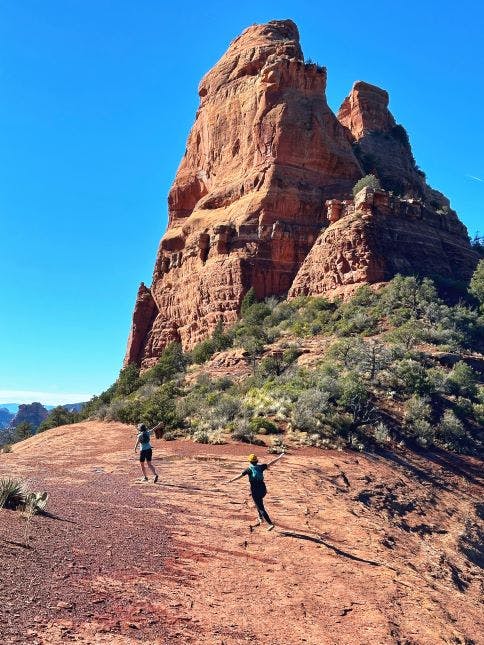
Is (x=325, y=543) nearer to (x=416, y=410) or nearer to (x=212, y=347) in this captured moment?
(x=416, y=410)

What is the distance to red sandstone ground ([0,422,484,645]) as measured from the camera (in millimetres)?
5531

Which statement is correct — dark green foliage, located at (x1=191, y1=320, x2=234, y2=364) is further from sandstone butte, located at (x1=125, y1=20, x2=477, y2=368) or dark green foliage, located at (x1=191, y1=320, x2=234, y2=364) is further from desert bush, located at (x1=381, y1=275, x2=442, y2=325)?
desert bush, located at (x1=381, y1=275, x2=442, y2=325)

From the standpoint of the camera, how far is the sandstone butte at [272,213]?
123 ft

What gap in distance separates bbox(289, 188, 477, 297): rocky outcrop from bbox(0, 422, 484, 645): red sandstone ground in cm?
2185

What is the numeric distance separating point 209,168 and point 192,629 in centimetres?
4917

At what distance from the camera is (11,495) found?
852cm

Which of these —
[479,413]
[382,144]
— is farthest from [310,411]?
[382,144]

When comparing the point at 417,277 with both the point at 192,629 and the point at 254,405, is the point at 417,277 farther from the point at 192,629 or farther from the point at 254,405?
the point at 192,629

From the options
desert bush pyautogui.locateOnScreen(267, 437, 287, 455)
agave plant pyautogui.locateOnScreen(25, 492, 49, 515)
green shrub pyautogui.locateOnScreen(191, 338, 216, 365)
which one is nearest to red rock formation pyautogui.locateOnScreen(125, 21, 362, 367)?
green shrub pyautogui.locateOnScreen(191, 338, 216, 365)

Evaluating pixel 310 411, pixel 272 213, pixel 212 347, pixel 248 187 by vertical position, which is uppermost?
pixel 248 187

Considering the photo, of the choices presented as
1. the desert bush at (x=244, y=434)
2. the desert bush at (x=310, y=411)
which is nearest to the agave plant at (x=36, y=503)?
the desert bush at (x=244, y=434)

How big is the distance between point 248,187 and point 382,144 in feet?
75.8

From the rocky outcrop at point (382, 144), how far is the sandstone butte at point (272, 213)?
0.43 m

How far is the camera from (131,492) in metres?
11.5
